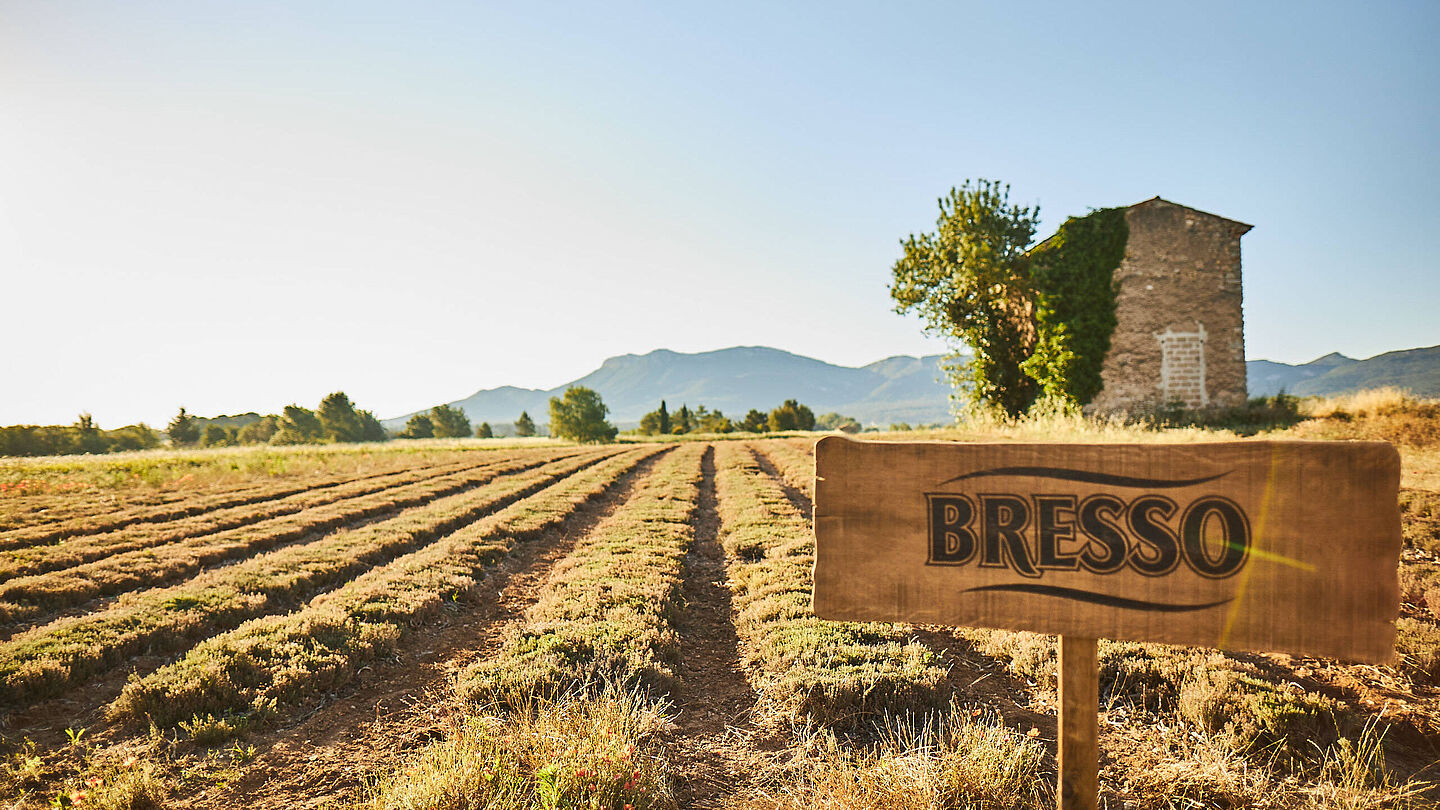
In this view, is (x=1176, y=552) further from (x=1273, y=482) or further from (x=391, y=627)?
(x=391, y=627)

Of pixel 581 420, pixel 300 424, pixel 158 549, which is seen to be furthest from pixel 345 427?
pixel 158 549

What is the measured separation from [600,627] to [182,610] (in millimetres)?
→ 5289

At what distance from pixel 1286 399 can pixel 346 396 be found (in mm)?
110896

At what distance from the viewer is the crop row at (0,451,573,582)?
9239 millimetres

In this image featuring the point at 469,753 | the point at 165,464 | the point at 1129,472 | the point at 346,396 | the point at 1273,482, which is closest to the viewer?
the point at 1273,482

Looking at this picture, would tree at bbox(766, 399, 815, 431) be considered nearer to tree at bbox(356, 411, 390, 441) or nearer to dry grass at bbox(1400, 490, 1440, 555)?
tree at bbox(356, 411, 390, 441)

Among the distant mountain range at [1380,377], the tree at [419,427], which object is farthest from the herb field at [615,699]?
the tree at [419,427]

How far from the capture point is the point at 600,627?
5.48 meters

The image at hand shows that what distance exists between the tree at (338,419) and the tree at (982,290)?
95191mm

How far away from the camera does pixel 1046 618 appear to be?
219cm

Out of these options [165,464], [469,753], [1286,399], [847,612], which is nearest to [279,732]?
[469,753]

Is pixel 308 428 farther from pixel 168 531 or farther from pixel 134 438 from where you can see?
pixel 168 531

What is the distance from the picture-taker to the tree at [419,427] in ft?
319

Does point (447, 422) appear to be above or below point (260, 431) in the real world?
above
